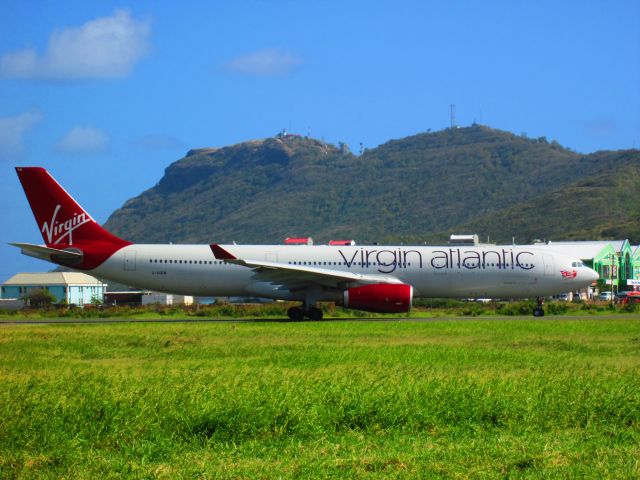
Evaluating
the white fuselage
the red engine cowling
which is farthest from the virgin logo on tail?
the red engine cowling

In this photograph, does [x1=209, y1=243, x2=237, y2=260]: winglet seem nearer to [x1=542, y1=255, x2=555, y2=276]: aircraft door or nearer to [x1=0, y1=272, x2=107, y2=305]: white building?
[x1=542, y1=255, x2=555, y2=276]: aircraft door

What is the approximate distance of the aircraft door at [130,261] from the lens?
112 ft

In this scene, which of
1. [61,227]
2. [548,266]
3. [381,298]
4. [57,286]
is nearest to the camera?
[381,298]

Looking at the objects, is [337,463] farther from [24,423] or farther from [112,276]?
[112,276]

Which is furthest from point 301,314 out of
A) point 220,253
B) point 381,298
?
point 220,253

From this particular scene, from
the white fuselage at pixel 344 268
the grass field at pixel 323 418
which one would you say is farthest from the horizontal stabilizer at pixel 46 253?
the grass field at pixel 323 418

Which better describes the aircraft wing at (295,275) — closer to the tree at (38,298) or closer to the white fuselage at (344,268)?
the white fuselage at (344,268)

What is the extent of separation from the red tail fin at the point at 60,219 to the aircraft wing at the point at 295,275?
5156mm

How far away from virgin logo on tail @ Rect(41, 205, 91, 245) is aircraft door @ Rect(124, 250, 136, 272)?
1.97 meters

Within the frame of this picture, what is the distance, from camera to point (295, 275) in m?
32.4

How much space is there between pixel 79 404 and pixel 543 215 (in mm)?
152853

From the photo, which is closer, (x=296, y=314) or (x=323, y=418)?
(x=323, y=418)

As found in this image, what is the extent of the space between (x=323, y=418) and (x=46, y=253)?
25.1 metres

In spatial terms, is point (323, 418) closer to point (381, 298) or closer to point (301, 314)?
point (381, 298)
